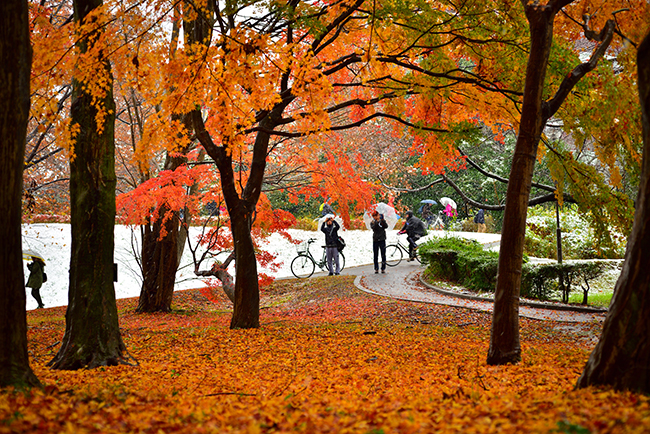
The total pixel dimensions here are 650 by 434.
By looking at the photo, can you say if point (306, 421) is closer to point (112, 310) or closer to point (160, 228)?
point (112, 310)

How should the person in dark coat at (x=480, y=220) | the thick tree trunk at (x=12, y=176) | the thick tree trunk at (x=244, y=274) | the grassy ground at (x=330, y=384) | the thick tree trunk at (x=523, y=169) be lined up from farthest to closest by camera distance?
the person in dark coat at (x=480, y=220)
the thick tree trunk at (x=244, y=274)
the thick tree trunk at (x=523, y=169)
the thick tree trunk at (x=12, y=176)
the grassy ground at (x=330, y=384)

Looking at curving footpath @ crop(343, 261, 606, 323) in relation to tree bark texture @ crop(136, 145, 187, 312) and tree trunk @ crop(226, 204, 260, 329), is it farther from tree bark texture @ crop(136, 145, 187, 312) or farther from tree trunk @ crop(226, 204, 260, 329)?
tree bark texture @ crop(136, 145, 187, 312)

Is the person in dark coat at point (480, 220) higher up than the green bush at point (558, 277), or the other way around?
the person in dark coat at point (480, 220)

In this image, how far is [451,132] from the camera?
7.07 metres

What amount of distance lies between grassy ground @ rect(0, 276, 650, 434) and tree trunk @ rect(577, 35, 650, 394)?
0.15m

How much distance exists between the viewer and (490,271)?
12172mm

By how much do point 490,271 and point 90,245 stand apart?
9742 mm

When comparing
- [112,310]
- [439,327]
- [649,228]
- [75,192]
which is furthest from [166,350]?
[649,228]

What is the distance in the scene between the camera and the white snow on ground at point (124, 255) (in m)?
18.6

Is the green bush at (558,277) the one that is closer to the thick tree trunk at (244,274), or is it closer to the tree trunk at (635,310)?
the thick tree trunk at (244,274)

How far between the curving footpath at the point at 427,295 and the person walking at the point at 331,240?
1.25 m

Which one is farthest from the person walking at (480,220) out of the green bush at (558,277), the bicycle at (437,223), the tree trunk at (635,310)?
the tree trunk at (635,310)

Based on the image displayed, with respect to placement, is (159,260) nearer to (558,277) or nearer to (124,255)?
(558,277)

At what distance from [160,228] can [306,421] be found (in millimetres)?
9544
